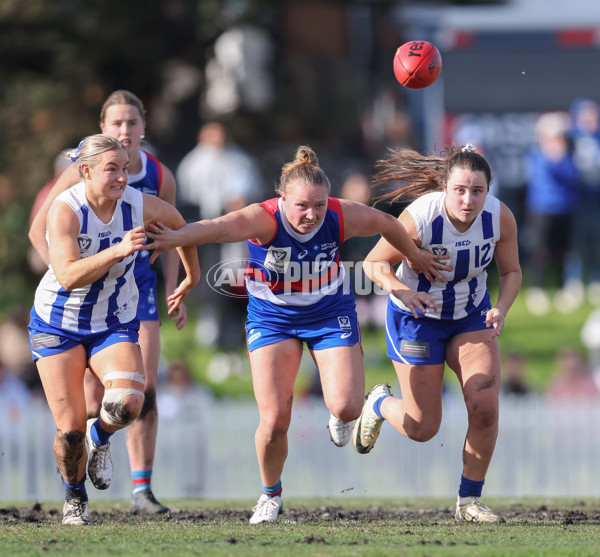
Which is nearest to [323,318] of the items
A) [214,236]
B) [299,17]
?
[214,236]

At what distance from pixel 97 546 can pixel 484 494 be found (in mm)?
6644

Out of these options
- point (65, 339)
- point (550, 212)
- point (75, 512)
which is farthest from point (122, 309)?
point (550, 212)

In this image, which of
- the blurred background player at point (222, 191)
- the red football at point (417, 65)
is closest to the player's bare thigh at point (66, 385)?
the red football at point (417, 65)

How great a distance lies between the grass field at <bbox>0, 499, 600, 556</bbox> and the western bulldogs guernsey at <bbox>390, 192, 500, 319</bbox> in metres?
1.38

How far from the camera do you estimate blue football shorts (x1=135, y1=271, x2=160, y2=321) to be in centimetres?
718

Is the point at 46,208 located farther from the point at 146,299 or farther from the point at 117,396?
the point at 117,396

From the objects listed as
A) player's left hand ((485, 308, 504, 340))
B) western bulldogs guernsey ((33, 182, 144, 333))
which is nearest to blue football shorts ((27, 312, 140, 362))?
western bulldogs guernsey ((33, 182, 144, 333))

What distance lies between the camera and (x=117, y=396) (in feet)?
19.9

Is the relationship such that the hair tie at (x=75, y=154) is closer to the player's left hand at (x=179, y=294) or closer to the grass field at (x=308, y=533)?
the player's left hand at (x=179, y=294)

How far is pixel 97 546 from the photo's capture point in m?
5.51

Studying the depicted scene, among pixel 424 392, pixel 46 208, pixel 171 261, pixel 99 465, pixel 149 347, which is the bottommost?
pixel 99 465

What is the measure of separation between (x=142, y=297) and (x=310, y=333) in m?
1.33

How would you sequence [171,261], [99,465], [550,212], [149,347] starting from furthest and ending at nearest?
[550,212], [171,261], [149,347], [99,465]

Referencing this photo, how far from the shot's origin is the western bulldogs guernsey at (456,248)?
258 inches
